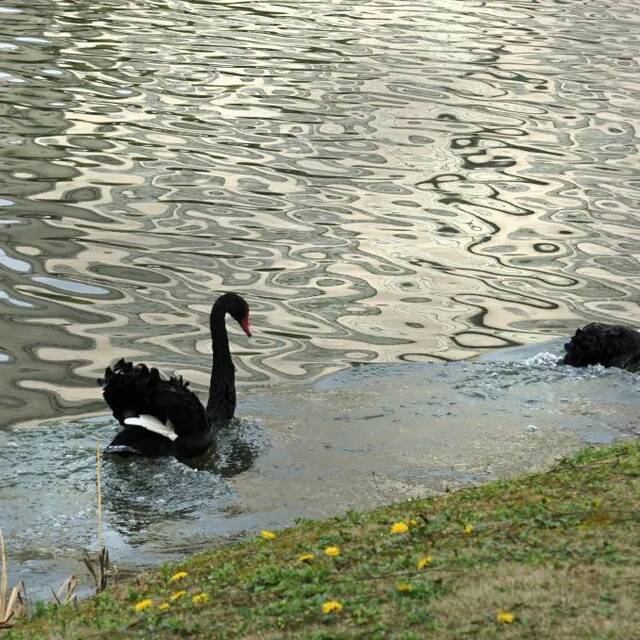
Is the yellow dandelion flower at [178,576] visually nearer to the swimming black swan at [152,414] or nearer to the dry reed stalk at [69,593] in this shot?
the dry reed stalk at [69,593]

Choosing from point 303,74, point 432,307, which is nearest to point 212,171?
point 432,307

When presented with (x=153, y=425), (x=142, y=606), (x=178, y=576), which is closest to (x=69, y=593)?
(x=178, y=576)

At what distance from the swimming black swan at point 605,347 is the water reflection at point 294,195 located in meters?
1.18

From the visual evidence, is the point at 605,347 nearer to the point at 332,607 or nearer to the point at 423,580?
the point at 423,580

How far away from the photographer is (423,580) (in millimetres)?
4605

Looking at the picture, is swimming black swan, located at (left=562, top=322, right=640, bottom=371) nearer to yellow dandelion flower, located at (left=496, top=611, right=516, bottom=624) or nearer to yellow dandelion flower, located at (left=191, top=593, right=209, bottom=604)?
yellow dandelion flower, located at (left=191, top=593, right=209, bottom=604)

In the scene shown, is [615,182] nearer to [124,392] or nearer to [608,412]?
[608,412]

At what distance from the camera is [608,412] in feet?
30.3

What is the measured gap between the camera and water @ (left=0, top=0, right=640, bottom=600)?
8430mm

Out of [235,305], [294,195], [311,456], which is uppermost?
[235,305]

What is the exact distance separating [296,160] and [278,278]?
4203mm

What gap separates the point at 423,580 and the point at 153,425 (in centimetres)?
383

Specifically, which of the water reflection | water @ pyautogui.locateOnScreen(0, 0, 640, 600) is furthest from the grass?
the water reflection

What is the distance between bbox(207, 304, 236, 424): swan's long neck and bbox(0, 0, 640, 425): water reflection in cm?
87
